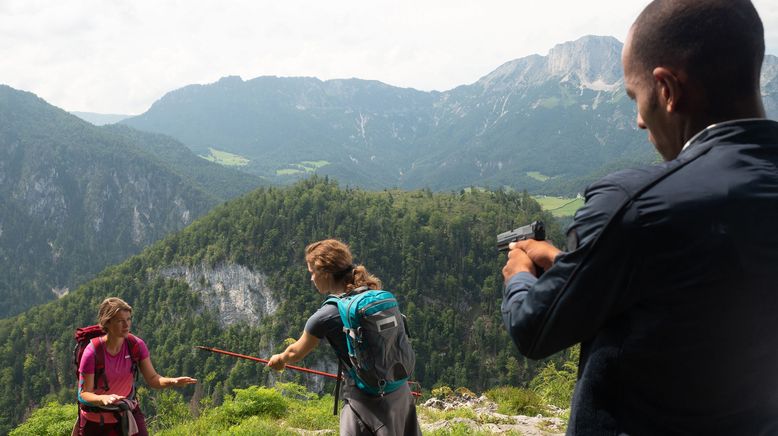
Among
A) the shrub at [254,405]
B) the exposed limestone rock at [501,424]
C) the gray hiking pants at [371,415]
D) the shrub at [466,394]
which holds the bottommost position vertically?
A: the shrub at [466,394]

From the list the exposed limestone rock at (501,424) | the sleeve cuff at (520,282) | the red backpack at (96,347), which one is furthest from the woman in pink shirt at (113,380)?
the sleeve cuff at (520,282)

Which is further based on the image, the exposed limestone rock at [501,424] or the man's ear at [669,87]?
the exposed limestone rock at [501,424]

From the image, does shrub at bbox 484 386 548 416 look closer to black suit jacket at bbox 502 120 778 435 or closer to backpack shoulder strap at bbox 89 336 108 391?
backpack shoulder strap at bbox 89 336 108 391

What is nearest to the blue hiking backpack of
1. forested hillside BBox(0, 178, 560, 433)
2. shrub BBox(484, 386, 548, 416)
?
shrub BBox(484, 386, 548, 416)

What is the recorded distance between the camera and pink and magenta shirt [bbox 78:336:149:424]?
17.9 feet

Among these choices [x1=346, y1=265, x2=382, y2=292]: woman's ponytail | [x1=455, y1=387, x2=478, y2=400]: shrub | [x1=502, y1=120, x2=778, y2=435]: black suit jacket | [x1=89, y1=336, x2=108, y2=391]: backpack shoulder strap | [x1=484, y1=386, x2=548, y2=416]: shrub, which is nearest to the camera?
[x1=502, y1=120, x2=778, y2=435]: black suit jacket

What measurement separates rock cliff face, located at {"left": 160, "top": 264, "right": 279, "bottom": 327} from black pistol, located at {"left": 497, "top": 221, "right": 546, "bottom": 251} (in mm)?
122806

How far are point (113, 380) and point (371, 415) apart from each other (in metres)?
3.00

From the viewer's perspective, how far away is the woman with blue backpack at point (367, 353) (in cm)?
418

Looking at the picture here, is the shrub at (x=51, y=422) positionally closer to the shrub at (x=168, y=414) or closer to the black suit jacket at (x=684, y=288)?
the shrub at (x=168, y=414)

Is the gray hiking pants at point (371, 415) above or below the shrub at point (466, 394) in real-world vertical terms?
above

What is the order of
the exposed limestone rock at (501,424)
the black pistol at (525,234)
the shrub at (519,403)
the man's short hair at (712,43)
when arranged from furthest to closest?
the shrub at (519,403) < the exposed limestone rock at (501,424) < the black pistol at (525,234) < the man's short hair at (712,43)

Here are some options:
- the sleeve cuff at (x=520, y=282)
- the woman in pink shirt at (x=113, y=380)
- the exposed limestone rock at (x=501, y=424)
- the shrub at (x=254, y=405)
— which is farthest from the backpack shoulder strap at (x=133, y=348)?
the sleeve cuff at (x=520, y=282)

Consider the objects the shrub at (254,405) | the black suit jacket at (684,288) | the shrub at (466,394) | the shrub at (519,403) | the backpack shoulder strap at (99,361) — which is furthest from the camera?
the shrub at (466,394)
